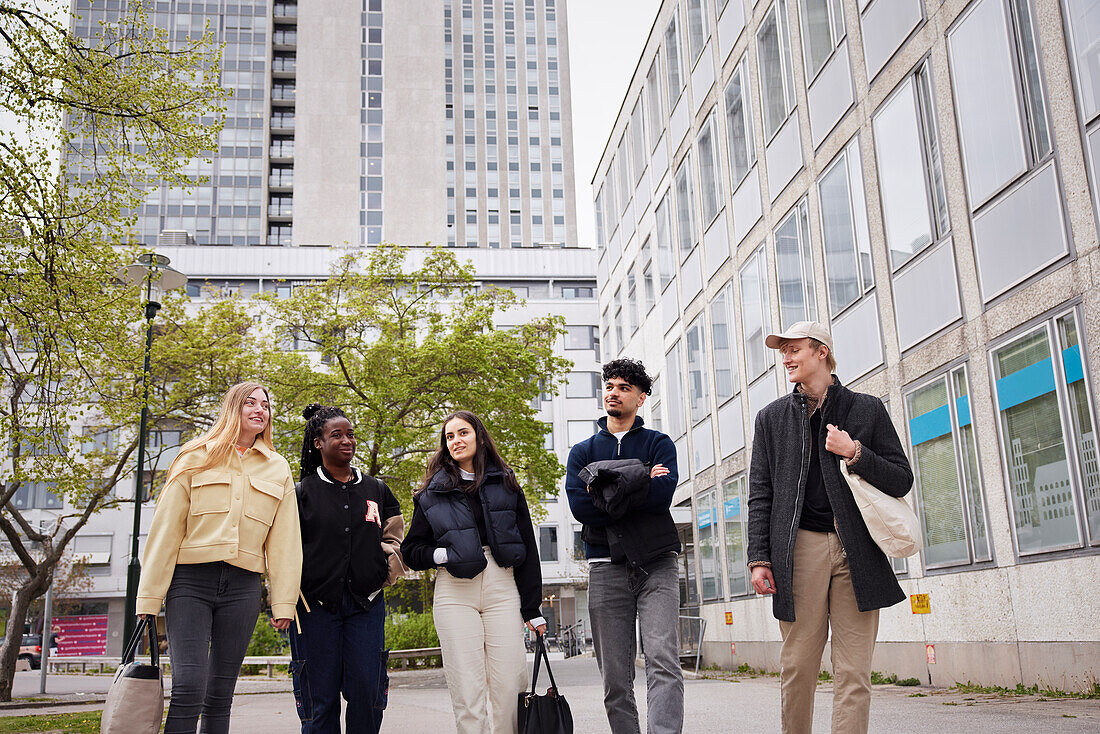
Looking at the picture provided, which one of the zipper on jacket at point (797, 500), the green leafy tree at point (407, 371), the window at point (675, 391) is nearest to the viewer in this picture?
the zipper on jacket at point (797, 500)

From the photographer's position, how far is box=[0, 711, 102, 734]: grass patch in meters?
10.9

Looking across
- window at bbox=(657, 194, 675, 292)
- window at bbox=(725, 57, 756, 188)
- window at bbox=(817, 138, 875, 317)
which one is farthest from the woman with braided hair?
window at bbox=(657, 194, 675, 292)

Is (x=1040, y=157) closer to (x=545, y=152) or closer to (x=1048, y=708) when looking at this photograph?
(x=1048, y=708)

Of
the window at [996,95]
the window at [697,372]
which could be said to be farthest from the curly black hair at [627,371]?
the window at [697,372]

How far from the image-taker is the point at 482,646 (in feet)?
18.1

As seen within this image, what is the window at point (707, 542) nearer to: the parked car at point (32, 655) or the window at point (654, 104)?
the window at point (654, 104)

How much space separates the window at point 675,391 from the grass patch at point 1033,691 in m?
15.6

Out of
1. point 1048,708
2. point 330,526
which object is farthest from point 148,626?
point 1048,708

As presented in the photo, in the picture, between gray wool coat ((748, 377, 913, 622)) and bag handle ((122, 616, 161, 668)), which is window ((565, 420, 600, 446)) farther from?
gray wool coat ((748, 377, 913, 622))

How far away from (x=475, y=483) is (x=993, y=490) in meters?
8.00

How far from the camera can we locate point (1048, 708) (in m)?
8.83

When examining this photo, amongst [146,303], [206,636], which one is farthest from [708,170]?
[206,636]

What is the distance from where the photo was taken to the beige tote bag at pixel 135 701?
4.84 metres

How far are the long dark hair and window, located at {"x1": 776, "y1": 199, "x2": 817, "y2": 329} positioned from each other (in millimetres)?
12279
